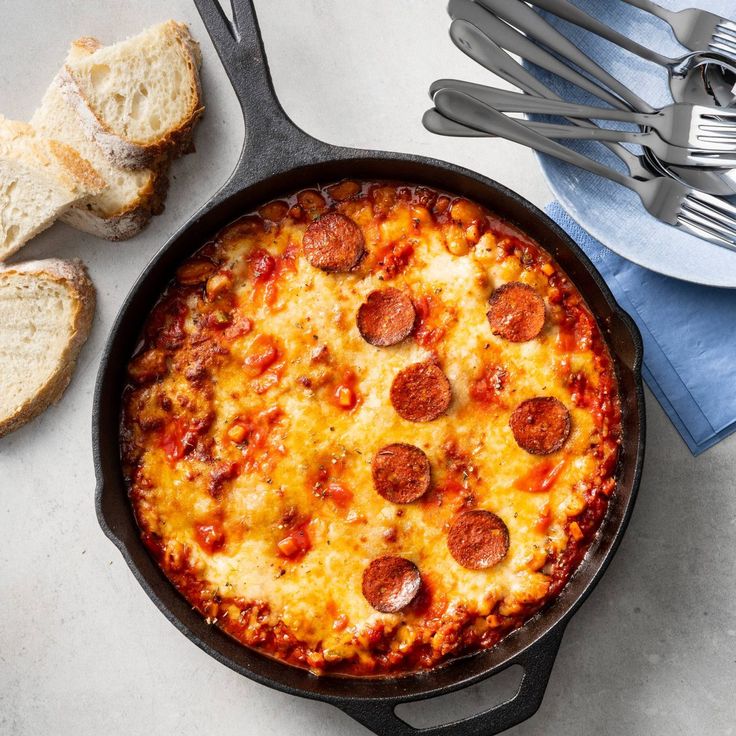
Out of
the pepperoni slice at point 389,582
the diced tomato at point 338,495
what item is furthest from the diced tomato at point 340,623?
the diced tomato at point 338,495

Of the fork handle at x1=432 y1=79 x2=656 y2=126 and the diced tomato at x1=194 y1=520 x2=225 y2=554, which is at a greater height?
the fork handle at x1=432 y1=79 x2=656 y2=126

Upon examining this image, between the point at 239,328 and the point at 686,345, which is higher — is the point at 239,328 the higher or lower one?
the higher one

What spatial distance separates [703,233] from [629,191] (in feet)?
1.22

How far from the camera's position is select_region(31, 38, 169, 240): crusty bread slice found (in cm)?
388

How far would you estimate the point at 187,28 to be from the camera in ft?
13.2

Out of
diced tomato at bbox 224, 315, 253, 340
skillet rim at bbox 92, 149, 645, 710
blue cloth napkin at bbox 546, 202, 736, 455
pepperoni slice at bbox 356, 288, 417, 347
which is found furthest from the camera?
blue cloth napkin at bbox 546, 202, 736, 455

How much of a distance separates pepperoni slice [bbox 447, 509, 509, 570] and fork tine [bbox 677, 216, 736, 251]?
1.53m

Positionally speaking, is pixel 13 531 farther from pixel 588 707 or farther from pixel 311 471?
pixel 588 707

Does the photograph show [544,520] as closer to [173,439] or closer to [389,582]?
[389,582]

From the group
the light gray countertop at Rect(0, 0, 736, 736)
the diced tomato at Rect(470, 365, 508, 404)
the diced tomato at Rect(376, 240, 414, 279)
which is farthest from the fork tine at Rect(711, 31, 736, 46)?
the diced tomato at Rect(470, 365, 508, 404)

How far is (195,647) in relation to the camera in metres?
3.99

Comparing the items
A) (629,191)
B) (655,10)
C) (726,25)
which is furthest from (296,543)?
(726,25)

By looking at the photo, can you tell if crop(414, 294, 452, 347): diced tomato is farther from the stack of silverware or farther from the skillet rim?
the stack of silverware

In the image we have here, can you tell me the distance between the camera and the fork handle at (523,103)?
3.31 m
